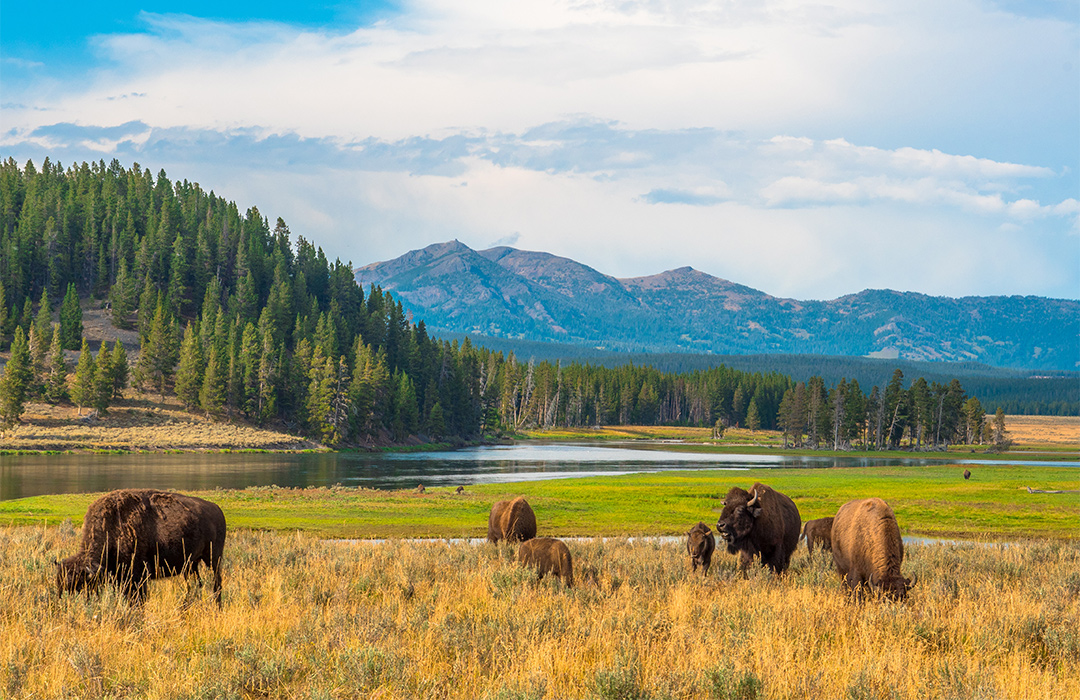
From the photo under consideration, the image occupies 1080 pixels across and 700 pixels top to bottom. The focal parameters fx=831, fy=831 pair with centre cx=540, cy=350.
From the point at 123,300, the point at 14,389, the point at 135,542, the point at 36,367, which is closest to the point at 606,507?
the point at 135,542

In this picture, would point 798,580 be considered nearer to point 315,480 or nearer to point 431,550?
point 431,550

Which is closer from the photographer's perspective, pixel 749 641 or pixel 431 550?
pixel 749 641

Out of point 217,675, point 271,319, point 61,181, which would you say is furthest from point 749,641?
point 61,181

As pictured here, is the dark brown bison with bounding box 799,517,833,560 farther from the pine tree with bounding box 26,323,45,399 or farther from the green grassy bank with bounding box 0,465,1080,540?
the pine tree with bounding box 26,323,45,399

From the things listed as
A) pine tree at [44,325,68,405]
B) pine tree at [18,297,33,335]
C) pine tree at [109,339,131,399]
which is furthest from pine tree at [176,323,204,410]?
pine tree at [18,297,33,335]

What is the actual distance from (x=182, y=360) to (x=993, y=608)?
117 m

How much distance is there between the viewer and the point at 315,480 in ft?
192

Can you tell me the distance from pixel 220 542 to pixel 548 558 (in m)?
7.06

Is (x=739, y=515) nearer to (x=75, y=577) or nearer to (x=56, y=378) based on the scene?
(x=75, y=577)

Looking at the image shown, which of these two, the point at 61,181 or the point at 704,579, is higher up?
the point at 61,181

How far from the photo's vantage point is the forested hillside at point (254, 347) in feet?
377

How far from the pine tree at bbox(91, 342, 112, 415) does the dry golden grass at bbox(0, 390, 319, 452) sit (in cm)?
173

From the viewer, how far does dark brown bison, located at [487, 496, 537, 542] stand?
23641mm

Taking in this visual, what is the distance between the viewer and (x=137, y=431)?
327 ft
